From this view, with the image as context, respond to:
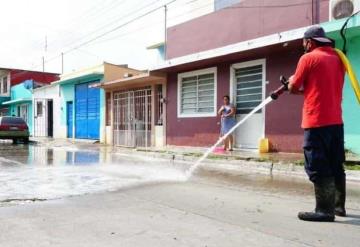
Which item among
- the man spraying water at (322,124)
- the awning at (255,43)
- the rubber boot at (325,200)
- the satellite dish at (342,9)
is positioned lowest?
the rubber boot at (325,200)

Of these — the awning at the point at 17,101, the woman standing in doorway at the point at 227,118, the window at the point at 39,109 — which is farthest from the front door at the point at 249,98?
the awning at the point at 17,101

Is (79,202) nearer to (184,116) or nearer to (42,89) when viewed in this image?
(184,116)

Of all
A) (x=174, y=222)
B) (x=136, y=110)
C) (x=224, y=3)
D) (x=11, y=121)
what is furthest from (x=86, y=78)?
(x=174, y=222)

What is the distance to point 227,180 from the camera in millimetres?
8641

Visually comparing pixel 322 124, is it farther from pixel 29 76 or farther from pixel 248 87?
pixel 29 76

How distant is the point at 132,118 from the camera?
2009 centimetres

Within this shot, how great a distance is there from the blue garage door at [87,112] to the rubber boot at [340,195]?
63.5 feet

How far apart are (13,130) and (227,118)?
53.5ft

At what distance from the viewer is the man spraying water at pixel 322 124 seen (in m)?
4.74

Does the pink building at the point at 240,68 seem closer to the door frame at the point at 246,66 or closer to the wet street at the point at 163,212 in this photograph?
the door frame at the point at 246,66

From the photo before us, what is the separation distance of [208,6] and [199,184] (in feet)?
39.8

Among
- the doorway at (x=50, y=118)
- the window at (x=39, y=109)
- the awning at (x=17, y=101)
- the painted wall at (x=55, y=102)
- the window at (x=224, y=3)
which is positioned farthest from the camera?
the awning at (x=17, y=101)

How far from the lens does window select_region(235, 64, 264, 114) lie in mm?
13336

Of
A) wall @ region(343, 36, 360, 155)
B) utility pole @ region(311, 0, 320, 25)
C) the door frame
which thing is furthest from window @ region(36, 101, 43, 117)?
wall @ region(343, 36, 360, 155)
